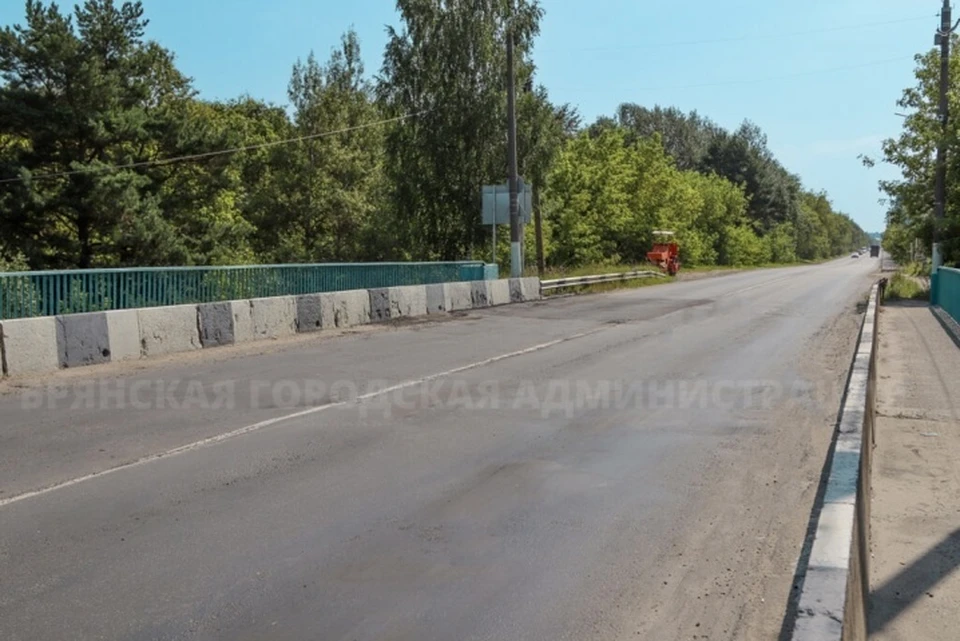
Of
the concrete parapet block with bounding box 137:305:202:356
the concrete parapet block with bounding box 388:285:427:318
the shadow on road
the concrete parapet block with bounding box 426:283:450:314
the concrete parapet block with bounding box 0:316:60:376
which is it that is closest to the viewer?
the shadow on road

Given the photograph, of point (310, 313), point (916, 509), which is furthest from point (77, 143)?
point (916, 509)

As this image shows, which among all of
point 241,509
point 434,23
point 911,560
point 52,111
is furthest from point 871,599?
point 434,23

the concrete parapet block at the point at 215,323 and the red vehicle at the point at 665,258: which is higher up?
the red vehicle at the point at 665,258

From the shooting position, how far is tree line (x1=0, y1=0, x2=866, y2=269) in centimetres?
3169

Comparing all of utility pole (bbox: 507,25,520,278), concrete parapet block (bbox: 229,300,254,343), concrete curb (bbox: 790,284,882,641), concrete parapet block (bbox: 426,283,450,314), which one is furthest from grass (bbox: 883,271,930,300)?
concrete curb (bbox: 790,284,882,641)

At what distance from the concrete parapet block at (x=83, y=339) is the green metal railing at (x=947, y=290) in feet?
59.7

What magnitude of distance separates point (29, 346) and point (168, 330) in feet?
8.62

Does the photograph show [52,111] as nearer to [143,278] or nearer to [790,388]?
[143,278]

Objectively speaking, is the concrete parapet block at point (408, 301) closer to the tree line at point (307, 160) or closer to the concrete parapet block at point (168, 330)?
the concrete parapet block at point (168, 330)

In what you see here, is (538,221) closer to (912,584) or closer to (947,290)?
(947,290)

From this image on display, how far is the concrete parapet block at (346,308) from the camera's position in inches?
728

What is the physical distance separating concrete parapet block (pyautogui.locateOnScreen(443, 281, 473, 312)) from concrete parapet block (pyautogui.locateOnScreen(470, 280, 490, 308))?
79 millimetres

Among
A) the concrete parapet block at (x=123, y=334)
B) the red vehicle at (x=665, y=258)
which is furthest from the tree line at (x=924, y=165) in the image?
the concrete parapet block at (x=123, y=334)

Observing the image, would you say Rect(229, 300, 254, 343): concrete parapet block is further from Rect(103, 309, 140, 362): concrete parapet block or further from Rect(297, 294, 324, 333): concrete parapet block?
Rect(103, 309, 140, 362): concrete parapet block
